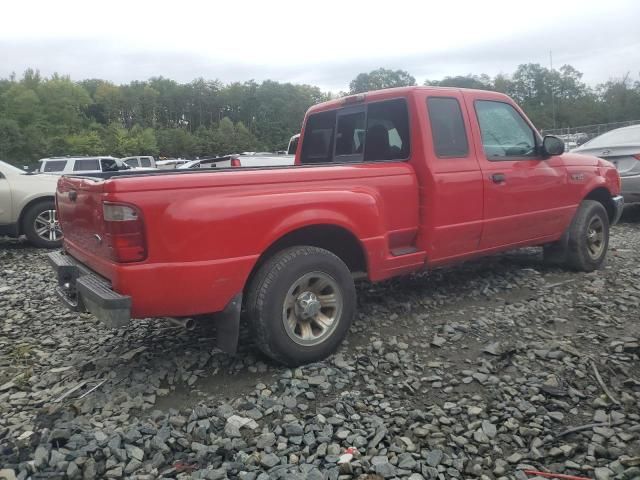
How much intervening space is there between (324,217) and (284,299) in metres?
0.65

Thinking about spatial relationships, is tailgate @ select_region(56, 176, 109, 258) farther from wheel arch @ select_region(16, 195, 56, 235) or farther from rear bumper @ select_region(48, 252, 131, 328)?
wheel arch @ select_region(16, 195, 56, 235)

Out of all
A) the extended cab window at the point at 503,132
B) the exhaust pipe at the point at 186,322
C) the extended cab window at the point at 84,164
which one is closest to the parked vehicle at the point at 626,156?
the extended cab window at the point at 503,132

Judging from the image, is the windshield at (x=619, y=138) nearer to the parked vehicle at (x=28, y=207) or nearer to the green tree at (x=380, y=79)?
the parked vehicle at (x=28, y=207)

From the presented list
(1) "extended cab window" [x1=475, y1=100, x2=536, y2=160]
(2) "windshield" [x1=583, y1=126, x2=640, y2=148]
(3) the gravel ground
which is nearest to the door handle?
(1) "extended cab window" [x1=475, y1=100, x2=536, y2=160]

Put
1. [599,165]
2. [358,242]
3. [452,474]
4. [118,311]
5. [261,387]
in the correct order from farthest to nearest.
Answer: [599,165]
[358,242]
[261,387]
[118,311]
[452,474]

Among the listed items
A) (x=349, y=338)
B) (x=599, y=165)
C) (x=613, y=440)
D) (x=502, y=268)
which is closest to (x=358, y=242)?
(x=349, y=338)

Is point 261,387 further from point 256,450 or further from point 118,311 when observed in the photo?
point 118,311

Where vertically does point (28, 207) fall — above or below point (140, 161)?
below

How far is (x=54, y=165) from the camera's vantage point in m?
20.2

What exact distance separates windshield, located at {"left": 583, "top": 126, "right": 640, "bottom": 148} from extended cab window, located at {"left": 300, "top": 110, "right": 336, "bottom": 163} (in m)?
6.53

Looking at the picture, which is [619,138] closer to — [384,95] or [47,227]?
[384,95]

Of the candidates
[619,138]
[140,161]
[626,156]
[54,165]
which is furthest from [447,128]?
[140,161]

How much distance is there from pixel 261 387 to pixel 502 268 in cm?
378

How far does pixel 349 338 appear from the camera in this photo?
14.0ft
